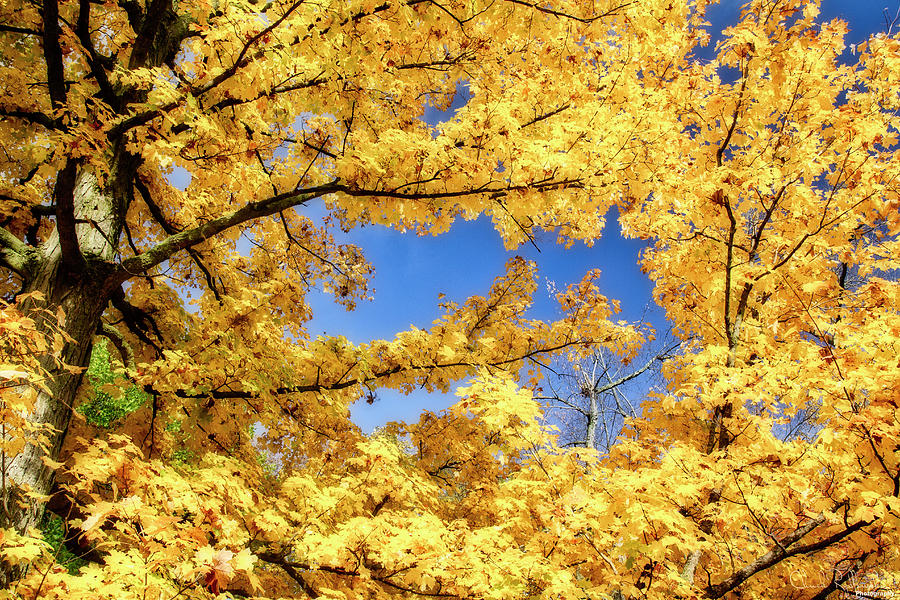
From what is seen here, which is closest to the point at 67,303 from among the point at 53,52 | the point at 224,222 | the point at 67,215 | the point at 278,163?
the point at 67,215

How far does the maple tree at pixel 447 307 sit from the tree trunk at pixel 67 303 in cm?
3

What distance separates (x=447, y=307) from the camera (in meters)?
7.16

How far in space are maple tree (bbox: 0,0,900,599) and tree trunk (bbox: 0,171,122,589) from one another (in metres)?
0.03

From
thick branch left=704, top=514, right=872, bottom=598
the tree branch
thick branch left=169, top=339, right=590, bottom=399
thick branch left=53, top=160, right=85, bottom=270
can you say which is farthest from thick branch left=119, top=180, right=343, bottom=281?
thick branch left=704, top=514, right=872, bottom=598

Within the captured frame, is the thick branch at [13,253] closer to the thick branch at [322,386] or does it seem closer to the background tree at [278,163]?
the background tree at [278,163]

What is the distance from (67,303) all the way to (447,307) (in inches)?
178

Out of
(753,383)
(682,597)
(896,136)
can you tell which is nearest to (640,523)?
(682,597)

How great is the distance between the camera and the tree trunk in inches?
144

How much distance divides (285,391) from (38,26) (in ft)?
18.8

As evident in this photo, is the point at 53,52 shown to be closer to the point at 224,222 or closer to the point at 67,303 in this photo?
the point at 224,222

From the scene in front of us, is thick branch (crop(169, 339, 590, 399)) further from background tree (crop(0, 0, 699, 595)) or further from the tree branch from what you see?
Answer: the tree branch

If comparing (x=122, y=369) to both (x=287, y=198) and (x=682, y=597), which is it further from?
(x=682, y=597)

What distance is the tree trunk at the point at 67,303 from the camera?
3668mm

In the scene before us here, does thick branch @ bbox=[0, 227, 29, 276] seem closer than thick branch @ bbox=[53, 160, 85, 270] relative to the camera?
No
